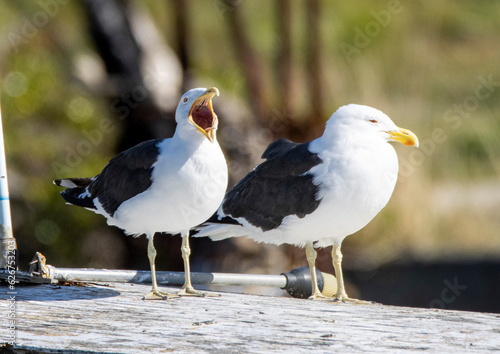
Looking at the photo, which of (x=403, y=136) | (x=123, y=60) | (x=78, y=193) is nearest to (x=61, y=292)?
(x=78, y=193)

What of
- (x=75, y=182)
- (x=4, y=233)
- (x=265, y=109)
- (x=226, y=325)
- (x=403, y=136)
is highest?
(x=265, y=109)

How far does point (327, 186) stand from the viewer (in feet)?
12.1

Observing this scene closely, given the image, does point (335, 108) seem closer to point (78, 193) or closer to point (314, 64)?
point (314, 64)

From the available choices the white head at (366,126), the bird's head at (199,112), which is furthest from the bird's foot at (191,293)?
the white head at (366,126)

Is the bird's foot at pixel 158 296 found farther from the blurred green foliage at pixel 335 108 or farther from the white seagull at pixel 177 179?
Result: the blurred green foliage at pixel 335 108

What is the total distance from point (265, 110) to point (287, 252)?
53.4 inches

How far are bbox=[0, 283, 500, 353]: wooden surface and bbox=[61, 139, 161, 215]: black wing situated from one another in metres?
0.43

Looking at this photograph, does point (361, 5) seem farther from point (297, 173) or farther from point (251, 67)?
point (297, 173)

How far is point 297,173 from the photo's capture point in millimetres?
3881

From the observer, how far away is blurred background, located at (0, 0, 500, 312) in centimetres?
767

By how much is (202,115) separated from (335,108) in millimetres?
4631

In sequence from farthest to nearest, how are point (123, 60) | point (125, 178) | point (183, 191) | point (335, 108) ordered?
point (335, 108) < point (123, 60) < point (125, 178) < point (183, 191)

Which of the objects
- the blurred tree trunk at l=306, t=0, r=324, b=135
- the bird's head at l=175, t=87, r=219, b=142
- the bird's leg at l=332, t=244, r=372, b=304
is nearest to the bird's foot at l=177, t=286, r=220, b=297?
the bird's leg at l=332, t=244, r=372, b=304

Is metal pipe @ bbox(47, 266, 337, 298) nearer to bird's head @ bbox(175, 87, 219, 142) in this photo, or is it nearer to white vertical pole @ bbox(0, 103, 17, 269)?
white vertical pole @ bbox(0, 103, 17, 269)
